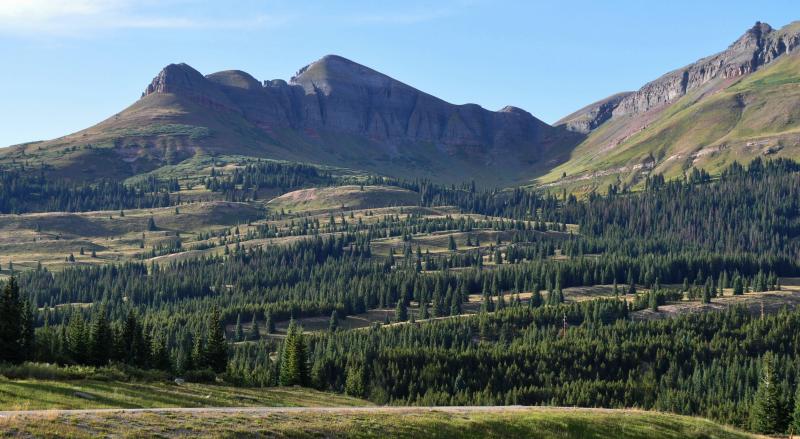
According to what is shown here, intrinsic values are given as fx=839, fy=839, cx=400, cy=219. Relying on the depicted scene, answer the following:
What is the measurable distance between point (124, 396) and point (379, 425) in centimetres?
1801

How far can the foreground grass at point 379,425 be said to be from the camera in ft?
143

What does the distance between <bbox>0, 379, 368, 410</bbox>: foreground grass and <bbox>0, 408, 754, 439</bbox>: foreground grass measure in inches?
264

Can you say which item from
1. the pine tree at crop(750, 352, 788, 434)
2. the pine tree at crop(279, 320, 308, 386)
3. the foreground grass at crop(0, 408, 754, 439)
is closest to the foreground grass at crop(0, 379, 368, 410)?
the foreground grass at crop(0, 408, 754, 439)

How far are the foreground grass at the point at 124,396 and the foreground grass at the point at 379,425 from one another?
6712 millimetres

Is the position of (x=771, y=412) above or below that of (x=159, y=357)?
below

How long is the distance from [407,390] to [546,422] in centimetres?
12102

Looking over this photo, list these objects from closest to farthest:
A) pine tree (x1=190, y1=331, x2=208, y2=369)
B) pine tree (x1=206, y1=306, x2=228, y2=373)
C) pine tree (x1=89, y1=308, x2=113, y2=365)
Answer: pine tree (x1=89, y1=308, x2=113, y2=365) < pine tree (x1=206, y1=306, x2=228, y2=373) < pine tree (x1=190, y1=331, x2=208, y2=369)

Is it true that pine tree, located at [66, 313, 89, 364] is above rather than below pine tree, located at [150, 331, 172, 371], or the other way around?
above

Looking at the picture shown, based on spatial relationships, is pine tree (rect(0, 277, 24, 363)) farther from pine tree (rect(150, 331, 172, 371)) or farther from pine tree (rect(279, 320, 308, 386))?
pine tree (rect(279, 320, 308, 386))

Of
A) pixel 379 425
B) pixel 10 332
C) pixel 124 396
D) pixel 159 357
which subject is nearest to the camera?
pixel 379 425

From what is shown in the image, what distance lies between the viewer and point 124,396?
57.1 m

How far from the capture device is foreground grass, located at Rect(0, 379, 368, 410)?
5131 cm

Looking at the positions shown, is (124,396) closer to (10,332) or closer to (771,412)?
(10,332)

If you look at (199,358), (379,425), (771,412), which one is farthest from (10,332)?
(771,412)
